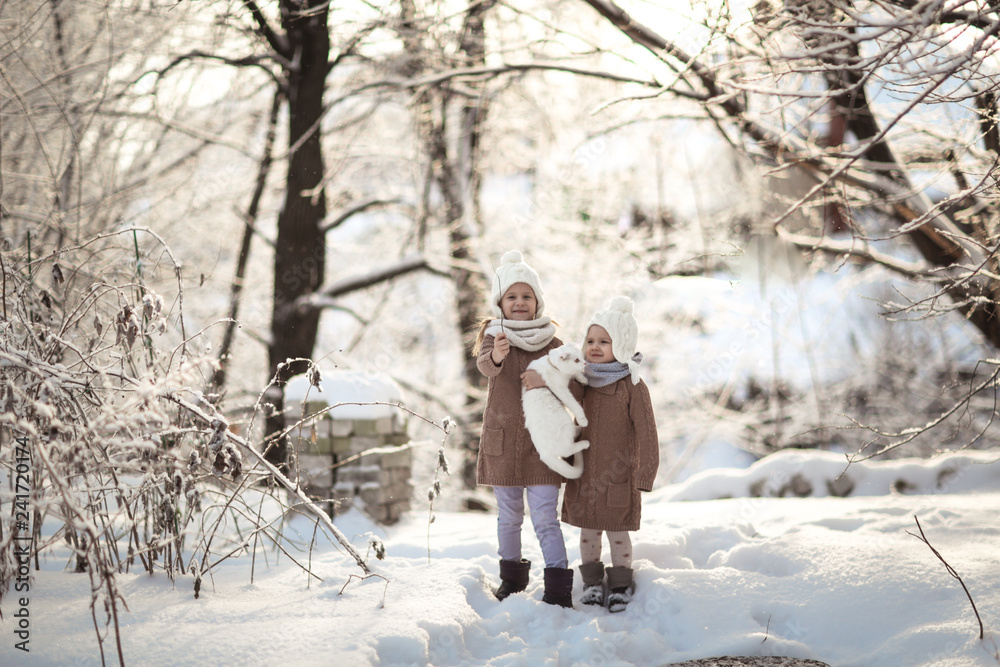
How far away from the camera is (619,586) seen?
3047mm

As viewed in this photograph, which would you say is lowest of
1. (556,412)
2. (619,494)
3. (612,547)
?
(612,547)

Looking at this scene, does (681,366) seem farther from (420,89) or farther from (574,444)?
(574,444)

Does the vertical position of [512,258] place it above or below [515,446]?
above

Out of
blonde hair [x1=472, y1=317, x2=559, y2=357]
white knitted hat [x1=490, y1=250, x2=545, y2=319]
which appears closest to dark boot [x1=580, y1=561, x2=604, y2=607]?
blonde hair [x1=472, y1=317, x2=559, y2=357]

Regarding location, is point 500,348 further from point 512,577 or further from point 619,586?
point 619,586

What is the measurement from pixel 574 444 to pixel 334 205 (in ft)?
28.7

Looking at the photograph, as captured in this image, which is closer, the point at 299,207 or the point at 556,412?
the point at 556,412

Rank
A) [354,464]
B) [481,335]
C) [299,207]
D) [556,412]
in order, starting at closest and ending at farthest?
[556,412], [481,335], [354,464], [299,207]

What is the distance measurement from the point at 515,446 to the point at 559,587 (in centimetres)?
65

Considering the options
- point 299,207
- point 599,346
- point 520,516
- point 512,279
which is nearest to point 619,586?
point 520,516

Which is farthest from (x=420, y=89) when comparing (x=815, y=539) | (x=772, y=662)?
(x=772, y=662)

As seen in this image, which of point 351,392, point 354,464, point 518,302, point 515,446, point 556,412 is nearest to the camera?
point 556,412

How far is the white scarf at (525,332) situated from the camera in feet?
10.6

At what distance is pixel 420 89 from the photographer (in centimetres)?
679
